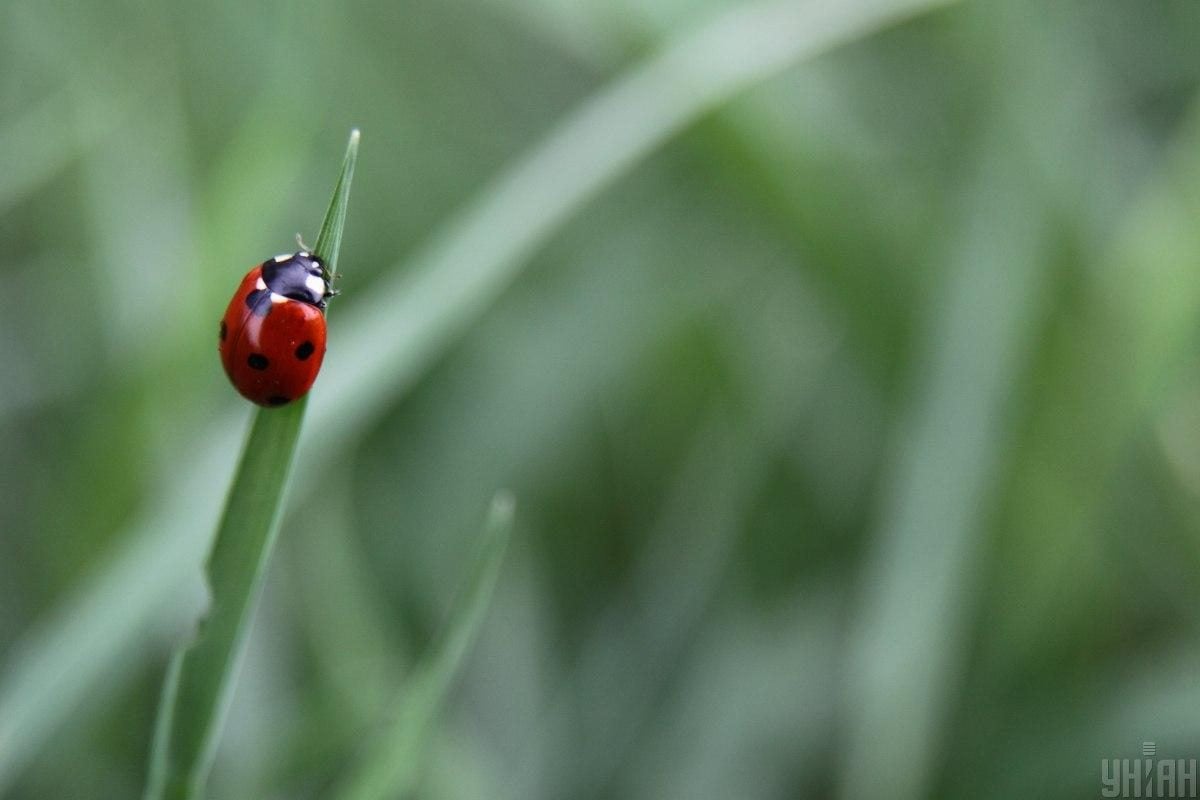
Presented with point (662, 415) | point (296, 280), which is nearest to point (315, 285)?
point (296, 280)

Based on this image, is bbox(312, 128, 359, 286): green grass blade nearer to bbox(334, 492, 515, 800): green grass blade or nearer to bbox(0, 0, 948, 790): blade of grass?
bbox(334, 492, 515, 800): green grass blade

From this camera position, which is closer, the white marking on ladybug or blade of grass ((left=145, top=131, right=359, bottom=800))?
blade of grass ((left=145, top=131, right=359, bottom=800))

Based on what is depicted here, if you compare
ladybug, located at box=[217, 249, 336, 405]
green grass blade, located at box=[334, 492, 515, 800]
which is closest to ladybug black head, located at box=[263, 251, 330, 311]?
ladybug, located at box=[217, 249, 336, 405]

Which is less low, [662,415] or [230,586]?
[662,415]

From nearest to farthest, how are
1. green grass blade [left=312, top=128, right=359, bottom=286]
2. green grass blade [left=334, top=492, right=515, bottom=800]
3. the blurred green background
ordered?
green grass blade [left=312, top=128, right=359, bottom=286] → green grass blade [left=334, top=492, right=515, bottom=800] → the blurred green background

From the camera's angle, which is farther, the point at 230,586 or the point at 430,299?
the point at 430,299

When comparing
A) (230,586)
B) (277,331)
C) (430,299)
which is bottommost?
(230,586)

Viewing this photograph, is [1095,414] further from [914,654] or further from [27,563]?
[27,563]

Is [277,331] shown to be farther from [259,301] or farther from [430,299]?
[430,299]
